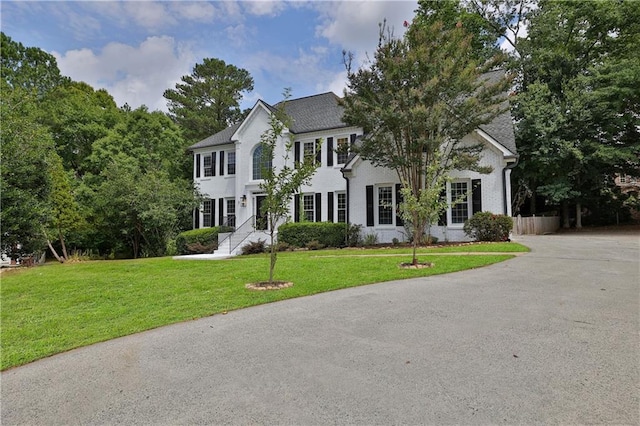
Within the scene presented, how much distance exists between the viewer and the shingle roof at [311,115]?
20.5 m

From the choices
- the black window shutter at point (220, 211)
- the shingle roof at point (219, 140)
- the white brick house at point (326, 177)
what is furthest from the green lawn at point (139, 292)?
the shingle roof at point (219, 140)

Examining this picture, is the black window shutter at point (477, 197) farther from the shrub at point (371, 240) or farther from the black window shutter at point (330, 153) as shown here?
the black window shutter at point (330, 153)

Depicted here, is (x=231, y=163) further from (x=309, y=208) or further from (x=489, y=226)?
(x=489, y=226)

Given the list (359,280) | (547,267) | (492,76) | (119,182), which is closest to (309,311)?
(359,280)

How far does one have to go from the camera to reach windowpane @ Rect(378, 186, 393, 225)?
1727 cm

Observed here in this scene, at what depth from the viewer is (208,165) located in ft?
77.5

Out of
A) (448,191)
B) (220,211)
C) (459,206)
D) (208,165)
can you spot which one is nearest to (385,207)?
(448,191)

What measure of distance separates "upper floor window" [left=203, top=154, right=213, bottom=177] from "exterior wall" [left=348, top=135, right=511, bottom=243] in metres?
10.5

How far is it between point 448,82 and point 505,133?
484 cm

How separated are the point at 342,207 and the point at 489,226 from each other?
25.0ft

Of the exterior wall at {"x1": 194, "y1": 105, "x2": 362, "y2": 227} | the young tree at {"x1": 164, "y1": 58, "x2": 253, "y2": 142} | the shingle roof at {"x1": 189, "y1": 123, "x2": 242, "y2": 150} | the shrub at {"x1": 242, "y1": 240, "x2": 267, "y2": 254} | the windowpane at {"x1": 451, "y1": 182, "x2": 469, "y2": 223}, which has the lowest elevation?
the shrub at {"x1": 242, "y1": 240, "x2": 267, "y2": 254}

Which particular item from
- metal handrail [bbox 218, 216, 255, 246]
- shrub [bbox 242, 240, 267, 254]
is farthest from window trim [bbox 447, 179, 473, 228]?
metal handrail [bbox 218, 216, 255, 246]

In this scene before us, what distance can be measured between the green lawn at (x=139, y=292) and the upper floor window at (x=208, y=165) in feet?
41.0

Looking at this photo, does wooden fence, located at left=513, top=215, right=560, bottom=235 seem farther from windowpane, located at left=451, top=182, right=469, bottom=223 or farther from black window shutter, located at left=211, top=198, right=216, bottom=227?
black window shutter, located at left=211, top=198, right=216, bottom=227
